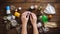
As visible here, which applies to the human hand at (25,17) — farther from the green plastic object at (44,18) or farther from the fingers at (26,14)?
the green plastic object at (44,18)

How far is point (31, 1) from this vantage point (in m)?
1.55

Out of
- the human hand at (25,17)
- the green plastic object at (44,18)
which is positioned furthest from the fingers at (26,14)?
the green plastic object at (44,18)

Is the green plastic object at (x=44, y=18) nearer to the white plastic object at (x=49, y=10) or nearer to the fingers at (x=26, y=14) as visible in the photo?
the white plastic object at (x=49, y=10)

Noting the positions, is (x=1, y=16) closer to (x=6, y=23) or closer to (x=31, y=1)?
(x=6, y=23)

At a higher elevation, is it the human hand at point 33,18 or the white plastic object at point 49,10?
the white plastic object at point 49,10

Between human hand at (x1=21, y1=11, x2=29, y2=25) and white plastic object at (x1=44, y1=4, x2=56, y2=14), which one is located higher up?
white plastic object at (x1=44, y1=4, x2=56, y2=14)

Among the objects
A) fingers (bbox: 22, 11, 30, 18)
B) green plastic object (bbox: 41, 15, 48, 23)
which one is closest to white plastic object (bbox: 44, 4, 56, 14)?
green plastic object (bbox: 41, 15, 48, 23)

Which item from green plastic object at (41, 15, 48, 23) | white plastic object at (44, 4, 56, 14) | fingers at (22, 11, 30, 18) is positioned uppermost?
white plastic object at (44, 4, 56, 14)

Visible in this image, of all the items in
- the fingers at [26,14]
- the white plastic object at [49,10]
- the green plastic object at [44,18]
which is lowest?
the green plastic object at [44,18]

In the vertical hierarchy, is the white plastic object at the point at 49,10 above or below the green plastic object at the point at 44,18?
above

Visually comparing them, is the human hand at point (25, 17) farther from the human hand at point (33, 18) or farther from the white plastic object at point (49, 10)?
the white plastic object at point (49, 10)

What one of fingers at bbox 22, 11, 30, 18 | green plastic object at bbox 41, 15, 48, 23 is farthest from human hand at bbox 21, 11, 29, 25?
green plastic object at bbox 41, 15, 48, 23

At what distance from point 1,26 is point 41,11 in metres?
0.45

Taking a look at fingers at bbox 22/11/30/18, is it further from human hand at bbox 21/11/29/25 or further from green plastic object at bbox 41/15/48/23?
green plastic object at bbox 41/15/48/23
